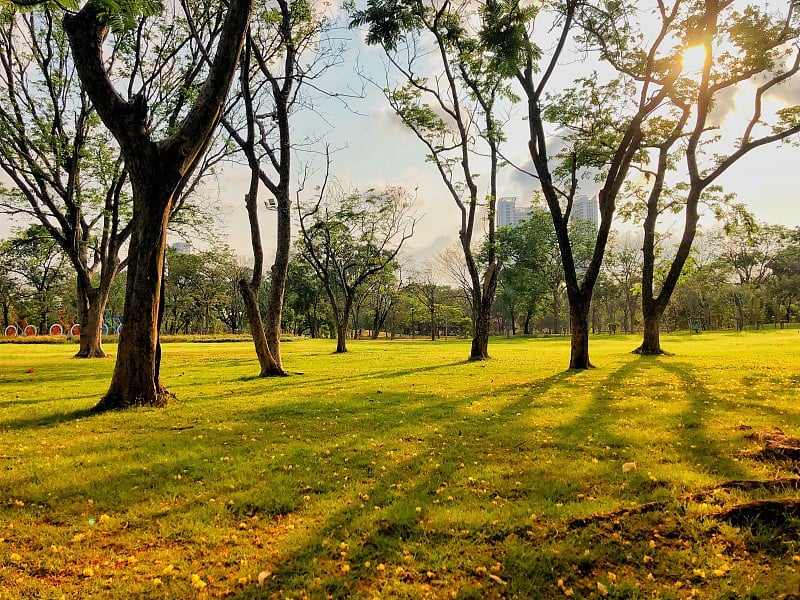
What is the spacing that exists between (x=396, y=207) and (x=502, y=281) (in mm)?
31743

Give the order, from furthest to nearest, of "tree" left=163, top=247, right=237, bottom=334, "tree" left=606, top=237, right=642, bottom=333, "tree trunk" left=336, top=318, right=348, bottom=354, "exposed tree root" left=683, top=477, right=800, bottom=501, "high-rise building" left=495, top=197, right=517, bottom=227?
"tree" left=163, top=247, right=237, bottom=334 → "tree" left=606, top=237, right=642, bottom=333 → "high-rise building" left=495, top=197, right=517, bottom=227 → "tree trunk" left=336, top=318, right=348, bottom=354 → "exposed tree root" left=683, top=477, right=800, bottom=501

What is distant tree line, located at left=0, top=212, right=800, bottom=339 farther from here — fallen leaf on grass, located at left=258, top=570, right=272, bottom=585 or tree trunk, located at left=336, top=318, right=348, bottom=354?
fallen leaf on grass, located at left=258, top=570, right=272, bottom=585

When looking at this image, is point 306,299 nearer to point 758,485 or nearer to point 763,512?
point 758,485

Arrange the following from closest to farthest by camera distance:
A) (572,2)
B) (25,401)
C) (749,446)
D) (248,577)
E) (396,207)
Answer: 1. (248,577)
2. (749,446)
3. (25,401)
4. (572,2)
5. (396,207)

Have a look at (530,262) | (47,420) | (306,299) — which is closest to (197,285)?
(306,299)

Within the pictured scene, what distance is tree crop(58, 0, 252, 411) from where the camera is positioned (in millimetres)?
8500

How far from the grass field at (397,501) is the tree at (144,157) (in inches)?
41.4

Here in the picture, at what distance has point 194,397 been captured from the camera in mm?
10906

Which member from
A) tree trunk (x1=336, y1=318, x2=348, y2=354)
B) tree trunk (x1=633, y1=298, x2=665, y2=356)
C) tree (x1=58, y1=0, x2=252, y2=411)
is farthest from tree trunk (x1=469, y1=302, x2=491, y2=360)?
tree (x1=58, y1=0, x2=252, y2=411)

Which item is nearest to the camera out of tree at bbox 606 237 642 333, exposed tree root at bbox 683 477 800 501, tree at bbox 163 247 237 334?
exposed tree root at bbox 683 477 800 501

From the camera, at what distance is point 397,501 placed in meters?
4.64

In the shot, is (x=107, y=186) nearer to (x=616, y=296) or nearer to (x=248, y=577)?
(x=248, y=577)

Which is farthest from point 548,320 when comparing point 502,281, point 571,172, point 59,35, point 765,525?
point 765,525

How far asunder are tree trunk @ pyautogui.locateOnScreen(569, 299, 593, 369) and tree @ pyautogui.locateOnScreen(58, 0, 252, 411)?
12.1 meters
